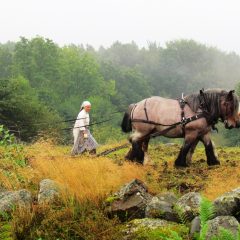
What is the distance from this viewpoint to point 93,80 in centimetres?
7950

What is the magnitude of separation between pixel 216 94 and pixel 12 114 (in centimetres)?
2736

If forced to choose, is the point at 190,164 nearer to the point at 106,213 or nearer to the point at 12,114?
the point at 106,213

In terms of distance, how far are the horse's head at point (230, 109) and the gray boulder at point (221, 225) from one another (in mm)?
6119

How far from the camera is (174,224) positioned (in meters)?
6.31

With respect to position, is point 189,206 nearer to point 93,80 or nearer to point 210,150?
point 210,150

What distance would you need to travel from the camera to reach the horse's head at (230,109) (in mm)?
11352

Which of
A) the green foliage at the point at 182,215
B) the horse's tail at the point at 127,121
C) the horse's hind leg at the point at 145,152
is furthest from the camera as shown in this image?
the horse's tail at the point at 127,121

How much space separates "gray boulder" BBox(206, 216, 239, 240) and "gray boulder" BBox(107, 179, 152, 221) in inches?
59.5

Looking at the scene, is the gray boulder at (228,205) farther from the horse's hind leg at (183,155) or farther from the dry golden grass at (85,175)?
the horse's hind leg at (183,155)

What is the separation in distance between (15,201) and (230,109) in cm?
624

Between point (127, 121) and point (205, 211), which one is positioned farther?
point (127, 121)

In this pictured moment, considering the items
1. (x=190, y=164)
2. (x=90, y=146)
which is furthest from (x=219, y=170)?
(x=90, y=146)

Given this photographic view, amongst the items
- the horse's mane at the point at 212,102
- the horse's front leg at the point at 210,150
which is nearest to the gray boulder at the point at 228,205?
the horse's mane at the point at 212,102

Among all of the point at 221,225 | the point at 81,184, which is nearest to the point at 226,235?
the point at 221,225
